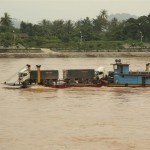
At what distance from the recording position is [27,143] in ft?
77.9

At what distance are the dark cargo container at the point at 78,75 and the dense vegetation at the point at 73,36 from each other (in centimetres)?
5857

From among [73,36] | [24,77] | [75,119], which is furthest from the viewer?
[73,36]

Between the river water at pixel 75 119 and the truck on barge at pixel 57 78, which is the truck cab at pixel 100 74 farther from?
the river water at pixel 75 119

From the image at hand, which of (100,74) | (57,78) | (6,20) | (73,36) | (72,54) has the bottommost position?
(57,78)

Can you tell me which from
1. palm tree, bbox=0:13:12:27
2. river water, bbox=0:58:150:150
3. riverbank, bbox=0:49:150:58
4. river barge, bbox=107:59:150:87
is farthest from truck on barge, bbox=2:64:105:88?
palm tree, bbox=0:13:12:27

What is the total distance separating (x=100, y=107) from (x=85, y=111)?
197 centimetres

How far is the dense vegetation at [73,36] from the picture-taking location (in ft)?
345

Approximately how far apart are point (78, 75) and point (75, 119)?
1430 cm

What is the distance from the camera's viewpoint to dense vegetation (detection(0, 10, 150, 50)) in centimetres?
10514

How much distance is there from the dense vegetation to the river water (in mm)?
63299

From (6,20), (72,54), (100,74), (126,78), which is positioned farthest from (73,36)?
(126,78)

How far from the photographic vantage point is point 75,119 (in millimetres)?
28797

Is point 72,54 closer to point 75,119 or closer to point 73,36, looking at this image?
point 73,36

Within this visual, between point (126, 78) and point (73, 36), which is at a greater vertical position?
point (73, 36)
